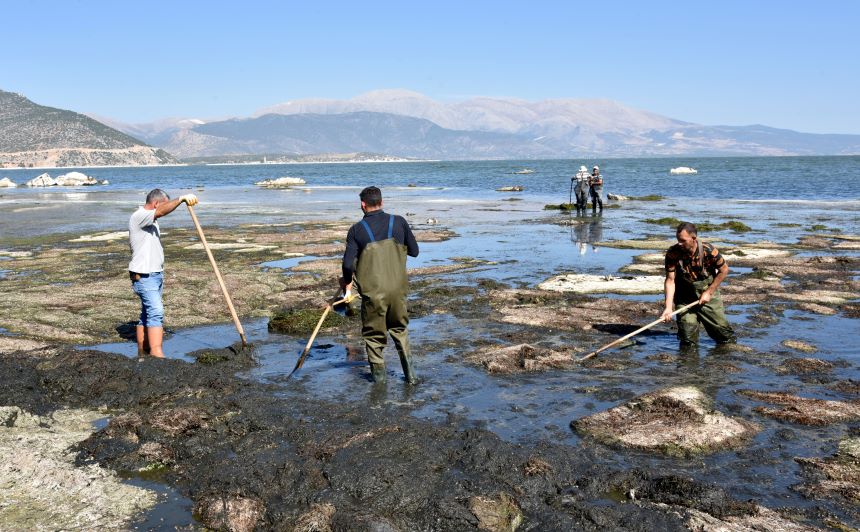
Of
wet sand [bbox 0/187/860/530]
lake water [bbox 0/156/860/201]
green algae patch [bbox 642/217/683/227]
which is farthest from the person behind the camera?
lake water [bbox 0/156/860/201]

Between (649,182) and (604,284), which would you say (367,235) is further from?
(649,182)

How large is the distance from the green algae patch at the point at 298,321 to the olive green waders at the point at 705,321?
4.97 m

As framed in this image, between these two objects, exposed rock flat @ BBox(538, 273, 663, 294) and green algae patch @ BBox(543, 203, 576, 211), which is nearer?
exposed rock flat @ BBox(538, 273, 663, 294)

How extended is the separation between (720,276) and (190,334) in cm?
752

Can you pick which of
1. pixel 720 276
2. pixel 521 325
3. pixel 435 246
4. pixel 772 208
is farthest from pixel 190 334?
pixel 772 208

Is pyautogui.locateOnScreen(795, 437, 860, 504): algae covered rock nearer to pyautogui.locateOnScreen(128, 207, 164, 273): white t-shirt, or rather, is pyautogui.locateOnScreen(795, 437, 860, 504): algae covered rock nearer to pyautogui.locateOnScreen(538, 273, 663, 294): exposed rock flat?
pyautogui.locateOnScreen(128, 207, 164, 273): white t-shirt

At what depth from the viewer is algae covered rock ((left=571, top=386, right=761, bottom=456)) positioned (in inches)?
244

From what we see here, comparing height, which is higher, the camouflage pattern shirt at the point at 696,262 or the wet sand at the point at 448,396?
the camouflage pattern shirt at the point at 696,262

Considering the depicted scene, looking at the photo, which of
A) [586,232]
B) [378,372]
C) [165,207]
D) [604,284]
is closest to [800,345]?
[604,284]

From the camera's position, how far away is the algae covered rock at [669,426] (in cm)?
620

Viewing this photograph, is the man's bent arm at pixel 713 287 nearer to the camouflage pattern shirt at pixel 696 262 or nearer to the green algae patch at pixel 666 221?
the camouflage pattern shirt at pixel 696 262

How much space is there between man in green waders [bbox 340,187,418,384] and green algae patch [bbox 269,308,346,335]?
2853 mm

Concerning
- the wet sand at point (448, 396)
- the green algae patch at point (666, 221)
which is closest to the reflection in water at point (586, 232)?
the green algae patch at point (666, 221)

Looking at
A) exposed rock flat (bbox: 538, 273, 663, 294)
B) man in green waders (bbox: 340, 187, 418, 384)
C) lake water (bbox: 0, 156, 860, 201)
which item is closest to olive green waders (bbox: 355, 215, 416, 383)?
man in green waders (bbox: 340, 187, 418, 384)
